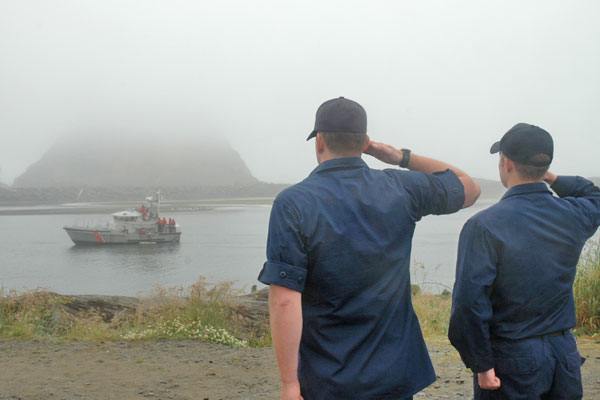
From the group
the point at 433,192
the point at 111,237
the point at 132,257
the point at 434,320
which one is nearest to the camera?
the point at 433,192

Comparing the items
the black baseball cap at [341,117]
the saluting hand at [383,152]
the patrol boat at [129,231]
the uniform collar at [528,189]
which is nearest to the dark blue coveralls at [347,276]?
the black baseball cap at [341,117]

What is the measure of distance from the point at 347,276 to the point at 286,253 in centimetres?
25

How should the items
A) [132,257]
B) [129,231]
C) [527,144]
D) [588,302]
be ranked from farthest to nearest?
[129,231], [132,257], [588,302], [527,144]

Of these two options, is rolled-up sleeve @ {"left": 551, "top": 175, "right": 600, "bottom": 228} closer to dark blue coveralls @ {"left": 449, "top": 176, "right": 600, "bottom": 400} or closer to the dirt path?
dark blue coveralls @ {"left": 449, "top": 176, "right": 600, "bottom": 400}

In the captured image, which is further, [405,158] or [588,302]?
[588,302]

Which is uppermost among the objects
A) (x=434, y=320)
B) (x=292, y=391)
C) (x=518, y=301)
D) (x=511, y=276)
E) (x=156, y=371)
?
(x=511, y=276)

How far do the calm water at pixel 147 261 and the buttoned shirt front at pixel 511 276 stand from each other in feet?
60.5

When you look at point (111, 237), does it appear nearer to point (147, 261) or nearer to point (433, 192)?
point (147, 261)

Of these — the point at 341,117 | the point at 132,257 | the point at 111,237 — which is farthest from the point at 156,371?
the point at 111,237

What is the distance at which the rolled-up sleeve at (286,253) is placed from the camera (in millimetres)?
2338

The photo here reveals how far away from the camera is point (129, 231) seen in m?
69.5

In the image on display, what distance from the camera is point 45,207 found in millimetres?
135625

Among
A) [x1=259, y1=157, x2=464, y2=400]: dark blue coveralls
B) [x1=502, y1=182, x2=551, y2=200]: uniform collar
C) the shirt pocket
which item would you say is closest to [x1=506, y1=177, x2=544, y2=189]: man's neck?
[x1=502, y1=182, x2=551, y2=200]: uniform collar

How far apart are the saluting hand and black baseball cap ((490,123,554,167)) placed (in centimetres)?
51
